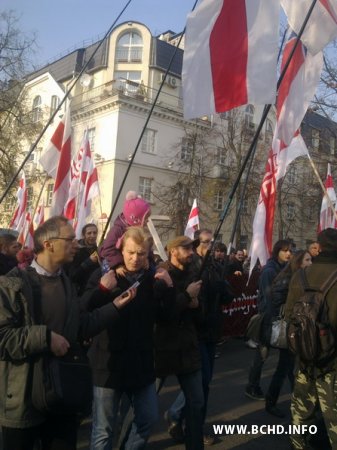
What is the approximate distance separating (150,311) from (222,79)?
204 centimetres

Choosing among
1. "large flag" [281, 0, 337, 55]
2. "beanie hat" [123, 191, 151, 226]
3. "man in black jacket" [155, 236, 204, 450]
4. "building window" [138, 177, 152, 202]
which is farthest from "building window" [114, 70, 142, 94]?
"man in black jacket" [155, 236, 204, 450]

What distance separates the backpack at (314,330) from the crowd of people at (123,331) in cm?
7

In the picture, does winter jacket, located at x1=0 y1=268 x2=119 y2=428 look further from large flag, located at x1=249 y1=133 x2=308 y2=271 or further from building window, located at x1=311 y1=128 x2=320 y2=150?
building window, located at x1=311 y1=128 x2=320 y2=150

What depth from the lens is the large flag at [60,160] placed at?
6.98 meters

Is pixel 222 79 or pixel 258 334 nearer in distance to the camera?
pixel 222 79

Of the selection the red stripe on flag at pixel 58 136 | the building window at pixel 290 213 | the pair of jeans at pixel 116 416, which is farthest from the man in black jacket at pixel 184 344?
the building window at pixel 290 213

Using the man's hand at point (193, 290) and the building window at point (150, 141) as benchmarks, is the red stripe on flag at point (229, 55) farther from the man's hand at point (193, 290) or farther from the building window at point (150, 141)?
the building window at point (150, 141)

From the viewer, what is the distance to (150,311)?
3.34 metres

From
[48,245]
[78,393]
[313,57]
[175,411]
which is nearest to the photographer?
[78,393]

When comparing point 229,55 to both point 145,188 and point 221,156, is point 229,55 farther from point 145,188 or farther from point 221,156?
point 221,156

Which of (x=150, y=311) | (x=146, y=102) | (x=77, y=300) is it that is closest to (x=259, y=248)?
(x=150, y=311)

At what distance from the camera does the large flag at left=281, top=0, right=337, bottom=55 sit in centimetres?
450

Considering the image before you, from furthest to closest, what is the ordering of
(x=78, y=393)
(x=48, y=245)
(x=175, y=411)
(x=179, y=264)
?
(x=175, y=411)
(x=179, y=264)
(x=48, y=245)
(x=78, y=393)

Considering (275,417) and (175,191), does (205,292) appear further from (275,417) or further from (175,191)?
(175,191)
